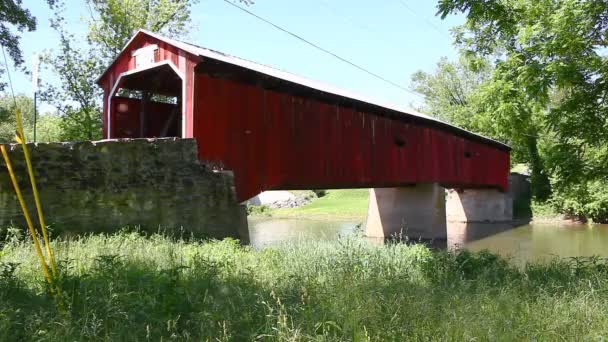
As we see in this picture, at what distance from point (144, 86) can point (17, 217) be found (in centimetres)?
638

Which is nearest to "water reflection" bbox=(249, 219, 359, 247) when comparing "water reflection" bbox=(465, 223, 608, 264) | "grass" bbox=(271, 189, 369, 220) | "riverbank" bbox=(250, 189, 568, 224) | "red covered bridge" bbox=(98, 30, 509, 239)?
"red covered bridge" bbox=(98, 30, 509, 239)

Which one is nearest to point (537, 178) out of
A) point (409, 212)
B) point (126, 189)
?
point (409, 212)

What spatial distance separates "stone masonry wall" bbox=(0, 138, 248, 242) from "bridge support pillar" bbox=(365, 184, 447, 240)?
1059cm

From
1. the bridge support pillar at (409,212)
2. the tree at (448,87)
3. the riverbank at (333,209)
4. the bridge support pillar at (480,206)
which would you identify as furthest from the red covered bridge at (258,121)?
the tree at (448,87)

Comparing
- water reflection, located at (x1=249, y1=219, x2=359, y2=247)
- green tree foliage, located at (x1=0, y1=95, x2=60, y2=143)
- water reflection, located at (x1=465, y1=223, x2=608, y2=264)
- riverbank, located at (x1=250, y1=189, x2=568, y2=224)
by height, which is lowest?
water reflection, located at (x1=465, y1=223, x2=608, y2=264)

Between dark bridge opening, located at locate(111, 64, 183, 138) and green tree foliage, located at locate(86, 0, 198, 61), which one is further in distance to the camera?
green tree foliage, located at locate(86, 0, 198, 61)

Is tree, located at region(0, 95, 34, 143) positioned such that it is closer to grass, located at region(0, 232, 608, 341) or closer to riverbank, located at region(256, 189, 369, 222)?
grass, located at region(0, 232, 608, 341)

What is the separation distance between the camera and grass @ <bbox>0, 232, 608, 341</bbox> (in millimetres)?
3324

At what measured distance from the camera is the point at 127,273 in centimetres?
469

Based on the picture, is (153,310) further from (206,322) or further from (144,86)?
(144,86)

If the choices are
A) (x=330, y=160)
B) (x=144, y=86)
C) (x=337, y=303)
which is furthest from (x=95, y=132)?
(x=337, y=303)

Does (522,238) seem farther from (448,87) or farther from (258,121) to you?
(448,87)

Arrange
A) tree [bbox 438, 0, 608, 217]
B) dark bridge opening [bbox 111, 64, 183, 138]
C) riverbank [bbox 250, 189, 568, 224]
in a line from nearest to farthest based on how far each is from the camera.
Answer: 1. tree [bbox 438, 0, 608, 217]
2. dark bridge opening [bbox 111, 64, 183, 138]
3. riverbank [bbox 250, 189, 568, 224]

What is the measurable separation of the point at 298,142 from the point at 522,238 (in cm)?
1263
